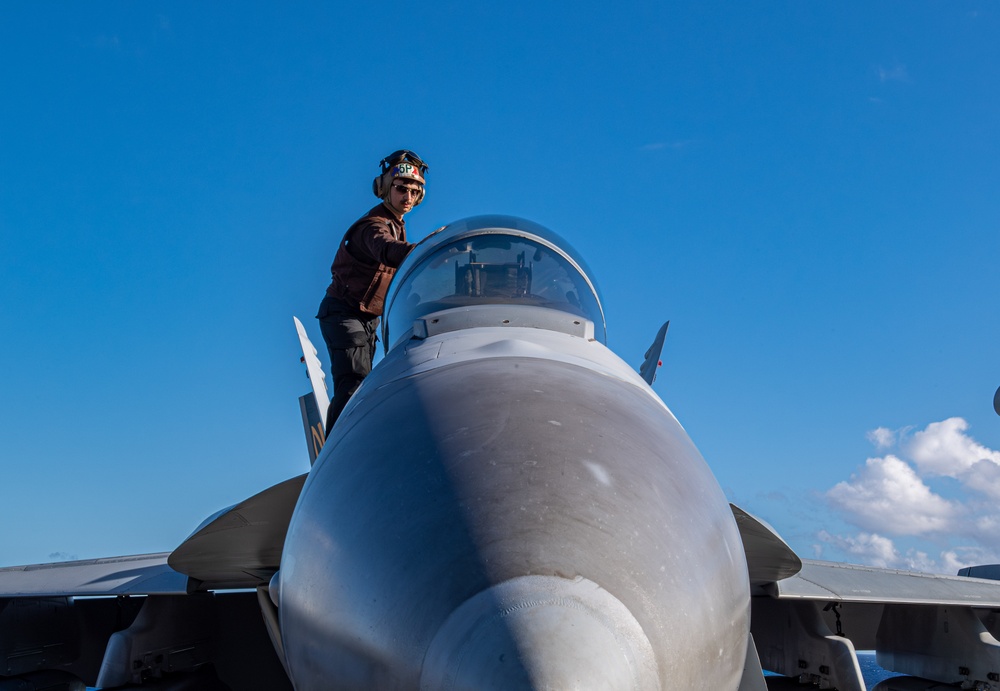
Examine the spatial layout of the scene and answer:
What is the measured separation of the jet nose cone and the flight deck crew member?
11.5 feet

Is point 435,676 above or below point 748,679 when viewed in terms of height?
above

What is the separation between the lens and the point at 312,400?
7457 mm

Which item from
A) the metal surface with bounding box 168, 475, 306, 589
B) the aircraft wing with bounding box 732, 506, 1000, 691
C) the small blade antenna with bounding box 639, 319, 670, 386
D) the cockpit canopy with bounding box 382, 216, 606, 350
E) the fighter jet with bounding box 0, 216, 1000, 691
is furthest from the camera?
the small blade antenna with bounding box 639, 319, 670, 386

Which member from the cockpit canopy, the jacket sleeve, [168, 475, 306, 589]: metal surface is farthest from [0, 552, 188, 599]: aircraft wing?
the jacket sleeve

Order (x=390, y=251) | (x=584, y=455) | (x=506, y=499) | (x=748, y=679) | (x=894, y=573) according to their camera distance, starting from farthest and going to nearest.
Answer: (x=894, y=573), (x=390, y=251), (x=748, y=679), (x=584, y=455), (x=506, y=499)

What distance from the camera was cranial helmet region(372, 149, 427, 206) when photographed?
575cm

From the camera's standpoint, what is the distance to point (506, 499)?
1.89 m

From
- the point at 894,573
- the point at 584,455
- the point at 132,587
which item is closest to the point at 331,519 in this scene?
the point at 584,455

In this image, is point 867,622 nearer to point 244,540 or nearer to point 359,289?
point 359,289

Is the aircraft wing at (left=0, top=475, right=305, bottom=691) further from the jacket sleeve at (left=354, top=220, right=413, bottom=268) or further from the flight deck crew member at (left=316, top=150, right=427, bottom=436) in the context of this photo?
the jacket sleeve at (left=354, top=220, right=413, bottom=268)

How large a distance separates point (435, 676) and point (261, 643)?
4619 mm

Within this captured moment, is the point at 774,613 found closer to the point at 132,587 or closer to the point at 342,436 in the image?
the point at 342,436

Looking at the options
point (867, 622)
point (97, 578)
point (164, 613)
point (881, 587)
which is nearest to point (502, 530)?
point (164, 613)

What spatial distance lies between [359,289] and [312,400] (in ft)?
7.81
